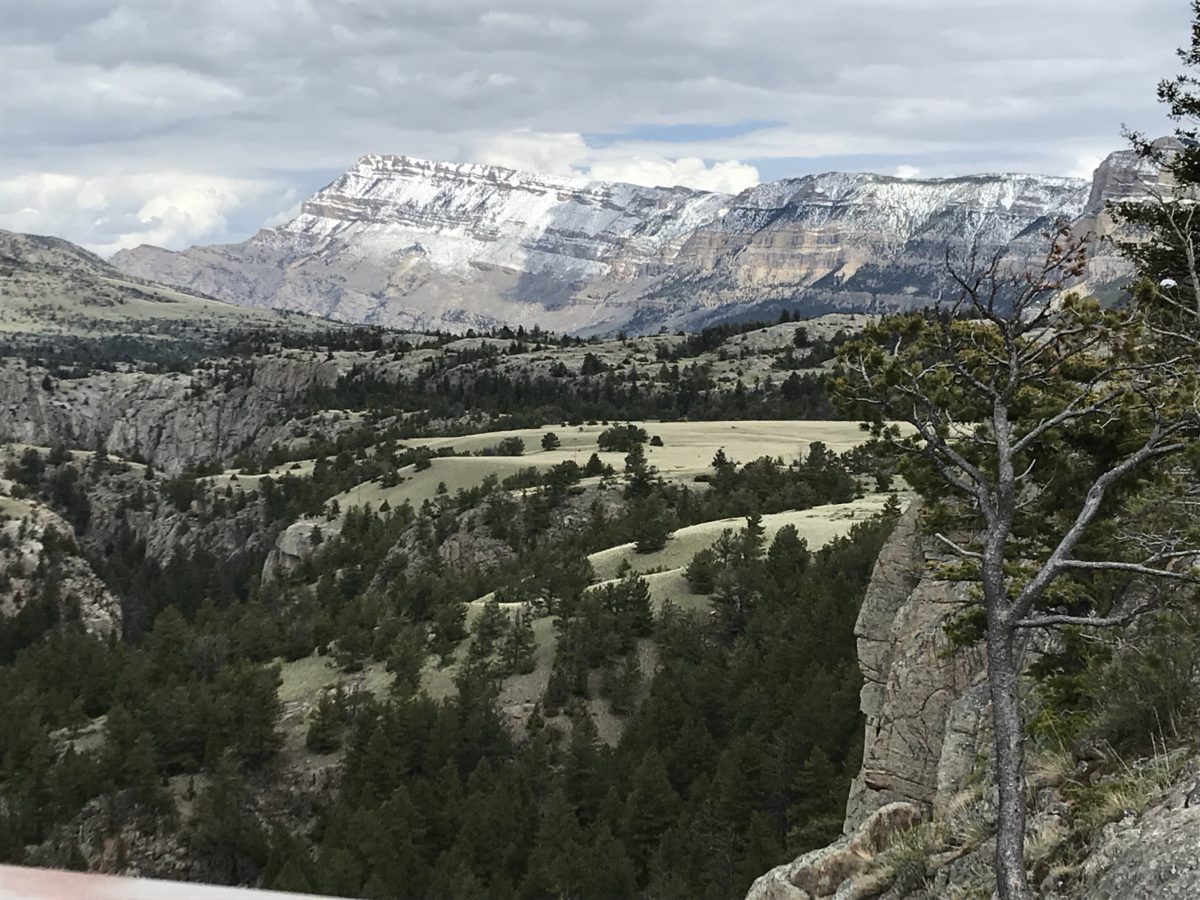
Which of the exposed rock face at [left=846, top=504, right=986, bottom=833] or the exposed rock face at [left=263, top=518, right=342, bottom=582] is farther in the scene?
the exposed rock face at [left=263, top=518, right=342, bottom=582]

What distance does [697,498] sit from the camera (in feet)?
253

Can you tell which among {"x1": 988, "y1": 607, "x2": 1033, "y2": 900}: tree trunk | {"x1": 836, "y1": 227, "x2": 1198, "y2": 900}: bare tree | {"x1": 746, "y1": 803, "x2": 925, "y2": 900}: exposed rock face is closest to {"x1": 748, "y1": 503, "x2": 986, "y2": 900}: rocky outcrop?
{"x1": 746, "y1": 803, "x2": 925, "y2": 900}: exposed rock face

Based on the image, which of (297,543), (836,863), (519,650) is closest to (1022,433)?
(836,863)

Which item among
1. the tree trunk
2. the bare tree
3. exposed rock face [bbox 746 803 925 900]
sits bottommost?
exposed rock face [bbox 746 803 925 900]

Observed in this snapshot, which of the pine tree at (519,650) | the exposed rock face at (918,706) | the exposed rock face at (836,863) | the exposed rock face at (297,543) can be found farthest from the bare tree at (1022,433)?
the exposed rock face at (297,543)

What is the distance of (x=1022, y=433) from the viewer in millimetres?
19906

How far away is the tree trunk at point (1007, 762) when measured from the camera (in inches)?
406

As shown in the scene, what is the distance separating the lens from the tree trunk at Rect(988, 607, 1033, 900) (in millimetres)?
10312

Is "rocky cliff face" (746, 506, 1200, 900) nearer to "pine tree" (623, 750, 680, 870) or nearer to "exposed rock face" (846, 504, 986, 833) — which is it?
"exposed rock face" (846, 504, 986, 833)

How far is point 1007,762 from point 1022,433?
10.1m

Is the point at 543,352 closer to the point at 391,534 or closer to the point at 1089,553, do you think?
the point at 391,534

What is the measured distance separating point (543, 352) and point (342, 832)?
14391cm

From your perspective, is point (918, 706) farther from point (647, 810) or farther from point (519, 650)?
point (519, 650)

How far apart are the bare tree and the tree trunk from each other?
0.01 metres
